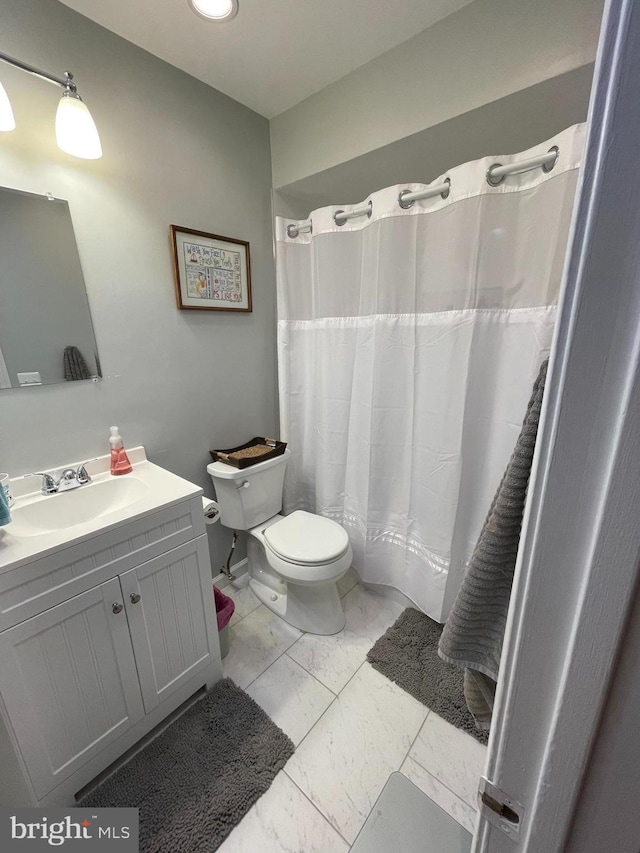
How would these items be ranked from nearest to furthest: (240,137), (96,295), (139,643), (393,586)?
(139,643) → (96,295) → (240,137) → (393,586)

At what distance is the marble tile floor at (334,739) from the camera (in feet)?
3.37

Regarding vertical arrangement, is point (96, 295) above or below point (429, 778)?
above

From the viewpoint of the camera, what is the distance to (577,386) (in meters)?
0.29

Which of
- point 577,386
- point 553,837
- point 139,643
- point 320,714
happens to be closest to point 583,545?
point 577,386

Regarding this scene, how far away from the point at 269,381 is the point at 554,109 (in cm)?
156

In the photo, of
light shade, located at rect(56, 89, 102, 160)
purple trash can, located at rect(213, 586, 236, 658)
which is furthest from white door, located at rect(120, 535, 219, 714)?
light shade, located at rect(56, 89, 102, 160)

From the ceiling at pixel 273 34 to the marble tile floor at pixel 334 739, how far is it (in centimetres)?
240

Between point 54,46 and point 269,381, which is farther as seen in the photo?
point 269,381

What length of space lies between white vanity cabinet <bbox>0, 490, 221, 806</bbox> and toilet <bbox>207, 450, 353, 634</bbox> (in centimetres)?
41

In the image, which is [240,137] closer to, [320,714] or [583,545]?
[583,545]

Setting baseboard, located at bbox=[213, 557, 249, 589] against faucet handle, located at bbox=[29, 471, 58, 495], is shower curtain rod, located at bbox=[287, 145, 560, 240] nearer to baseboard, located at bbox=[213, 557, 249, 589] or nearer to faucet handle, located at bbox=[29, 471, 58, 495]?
faucet handle, located at bbox=[29, 471, 58, 495]

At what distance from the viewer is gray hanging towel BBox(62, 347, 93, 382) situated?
1275mm

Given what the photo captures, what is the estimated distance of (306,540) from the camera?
1616 millimetres

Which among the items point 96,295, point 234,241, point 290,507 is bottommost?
point 290,507
